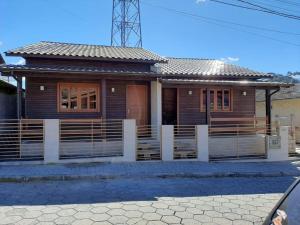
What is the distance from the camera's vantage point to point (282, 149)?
1192 centimetres

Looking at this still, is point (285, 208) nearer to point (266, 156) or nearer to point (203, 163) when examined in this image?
point (203, 163)

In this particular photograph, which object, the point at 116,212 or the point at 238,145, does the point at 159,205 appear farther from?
the point at 238,145

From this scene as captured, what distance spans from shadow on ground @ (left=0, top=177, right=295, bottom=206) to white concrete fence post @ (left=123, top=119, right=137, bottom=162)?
2093 millimetres

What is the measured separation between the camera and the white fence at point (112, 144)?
983 centimetres

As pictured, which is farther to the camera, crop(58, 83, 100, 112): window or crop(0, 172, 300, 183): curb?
crop(58, 83, 100, 112): window

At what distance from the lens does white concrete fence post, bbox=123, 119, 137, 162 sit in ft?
33.9

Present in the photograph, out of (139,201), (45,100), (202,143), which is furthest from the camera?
(45,100)

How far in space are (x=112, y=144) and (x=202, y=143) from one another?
327 cm

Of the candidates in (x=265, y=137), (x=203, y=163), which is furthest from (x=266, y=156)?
(x=203, y=163)

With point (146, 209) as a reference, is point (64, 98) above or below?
above

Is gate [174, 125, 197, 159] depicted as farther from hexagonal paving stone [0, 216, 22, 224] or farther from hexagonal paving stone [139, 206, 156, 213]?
Answer: hexagonal paving stone [0, 216, 22, 224]

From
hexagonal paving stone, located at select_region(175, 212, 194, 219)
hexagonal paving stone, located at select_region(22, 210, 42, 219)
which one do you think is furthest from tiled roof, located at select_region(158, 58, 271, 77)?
hexagonal paving stone, located at select_region(22, 210, 42, 219)

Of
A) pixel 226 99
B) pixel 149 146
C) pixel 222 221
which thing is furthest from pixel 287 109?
pixel 222 221

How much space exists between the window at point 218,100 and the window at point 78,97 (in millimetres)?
4962
